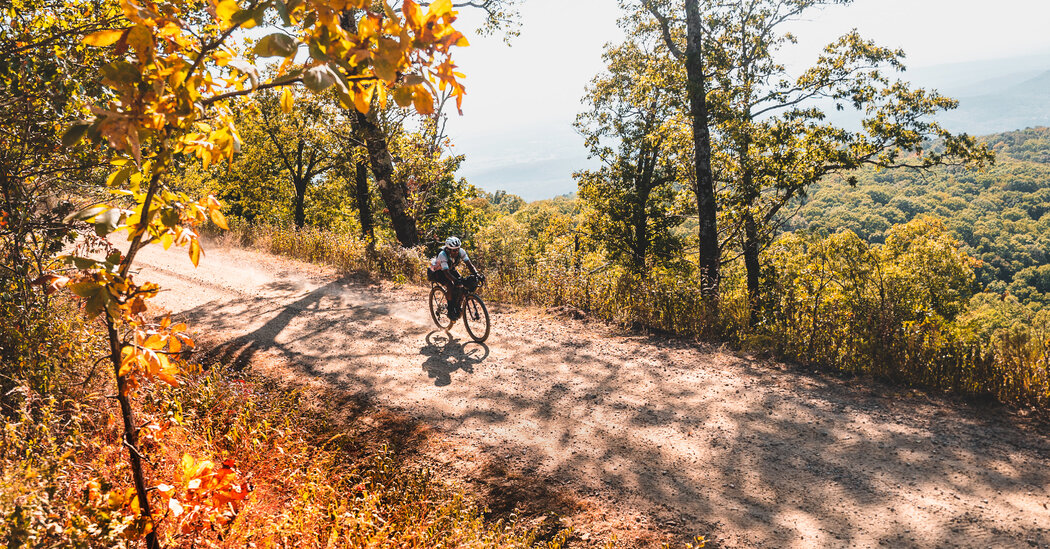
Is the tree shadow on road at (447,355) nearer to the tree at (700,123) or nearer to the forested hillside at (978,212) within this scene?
the tree at (700,123)

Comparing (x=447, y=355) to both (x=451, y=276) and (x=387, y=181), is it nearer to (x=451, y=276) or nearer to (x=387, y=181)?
(x=451, y=276)

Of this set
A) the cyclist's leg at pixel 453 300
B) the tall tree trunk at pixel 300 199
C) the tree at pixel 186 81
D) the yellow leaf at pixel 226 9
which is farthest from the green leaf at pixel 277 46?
the tall tree trunk at pixel 300 199

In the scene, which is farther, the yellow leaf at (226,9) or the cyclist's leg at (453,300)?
the cyclist's leg at (453,300)

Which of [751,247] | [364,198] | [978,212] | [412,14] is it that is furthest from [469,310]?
[978,212]

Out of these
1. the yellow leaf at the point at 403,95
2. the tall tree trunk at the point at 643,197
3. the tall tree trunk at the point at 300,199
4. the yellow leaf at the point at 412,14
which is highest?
the tall tree trunk at the point at 300,199

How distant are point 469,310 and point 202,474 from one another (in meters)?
5.82

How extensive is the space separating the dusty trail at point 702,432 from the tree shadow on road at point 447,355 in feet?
0.12

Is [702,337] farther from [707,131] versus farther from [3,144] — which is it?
[3,144]

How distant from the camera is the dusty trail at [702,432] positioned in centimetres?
450

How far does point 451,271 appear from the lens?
9.20 meters

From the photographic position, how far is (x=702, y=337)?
348 inches

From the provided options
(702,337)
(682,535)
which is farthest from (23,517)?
(702,337)

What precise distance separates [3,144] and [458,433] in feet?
19.0

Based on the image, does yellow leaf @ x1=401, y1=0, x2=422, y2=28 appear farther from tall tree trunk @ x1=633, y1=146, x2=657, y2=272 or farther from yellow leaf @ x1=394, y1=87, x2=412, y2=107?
tall tree trunk @ x1=633, y1=146, x2=657, y2=272
